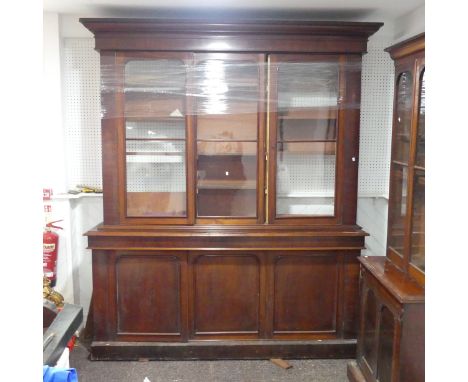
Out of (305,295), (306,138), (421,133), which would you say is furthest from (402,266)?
(306,138)

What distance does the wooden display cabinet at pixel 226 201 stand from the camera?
2.69 meters

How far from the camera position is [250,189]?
115 inches

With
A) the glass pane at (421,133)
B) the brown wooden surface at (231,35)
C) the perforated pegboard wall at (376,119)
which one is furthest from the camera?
the perforated pegboard wall at (376,119)

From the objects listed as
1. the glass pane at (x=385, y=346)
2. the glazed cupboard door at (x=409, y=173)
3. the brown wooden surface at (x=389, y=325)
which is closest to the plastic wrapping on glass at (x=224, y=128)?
the glazed cupboard door at (x=409, y=173)

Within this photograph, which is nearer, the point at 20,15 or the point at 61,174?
the point at 20,15

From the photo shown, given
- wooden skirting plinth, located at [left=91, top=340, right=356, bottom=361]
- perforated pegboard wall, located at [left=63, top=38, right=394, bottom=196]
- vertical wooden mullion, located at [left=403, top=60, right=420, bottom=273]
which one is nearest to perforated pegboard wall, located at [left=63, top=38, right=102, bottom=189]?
perforated pegboard wall, located at [left=63, top=38, right=394, bottom=196]

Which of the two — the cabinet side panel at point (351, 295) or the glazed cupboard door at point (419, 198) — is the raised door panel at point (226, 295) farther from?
the glazed cupboard door at point (419, 198)

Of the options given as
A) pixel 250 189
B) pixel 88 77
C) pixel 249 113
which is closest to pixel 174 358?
pixel 250 189

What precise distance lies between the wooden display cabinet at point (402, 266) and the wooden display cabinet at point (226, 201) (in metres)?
0.42

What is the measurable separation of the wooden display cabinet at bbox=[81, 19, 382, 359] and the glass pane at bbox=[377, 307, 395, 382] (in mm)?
665

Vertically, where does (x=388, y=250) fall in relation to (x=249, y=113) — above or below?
below

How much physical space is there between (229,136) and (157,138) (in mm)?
480
